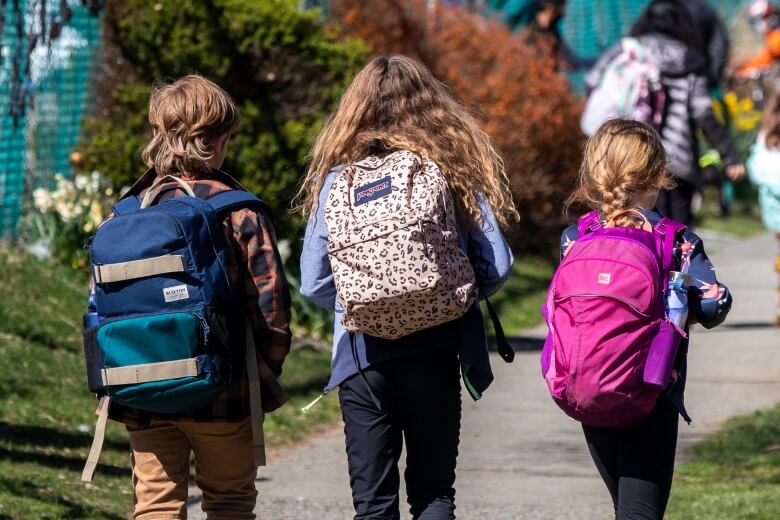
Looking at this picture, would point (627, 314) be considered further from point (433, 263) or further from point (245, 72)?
point (245, 72)

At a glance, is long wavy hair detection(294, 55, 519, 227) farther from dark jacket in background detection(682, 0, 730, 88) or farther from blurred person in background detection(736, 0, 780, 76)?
blurred person in background detection(736, 0, 780, 76)

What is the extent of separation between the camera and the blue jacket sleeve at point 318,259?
12.4 feet

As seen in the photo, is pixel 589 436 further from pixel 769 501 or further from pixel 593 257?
pixel 769 501

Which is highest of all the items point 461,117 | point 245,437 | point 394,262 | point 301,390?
point 461,117

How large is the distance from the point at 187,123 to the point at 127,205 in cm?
30

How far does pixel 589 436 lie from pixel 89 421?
10.4 feet

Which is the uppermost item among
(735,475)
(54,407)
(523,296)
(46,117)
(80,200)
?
(46,117)

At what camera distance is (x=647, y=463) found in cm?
385

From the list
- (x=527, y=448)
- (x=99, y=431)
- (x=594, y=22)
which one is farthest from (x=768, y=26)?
(x=99, y=431)

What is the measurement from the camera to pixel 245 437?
3.88 metres

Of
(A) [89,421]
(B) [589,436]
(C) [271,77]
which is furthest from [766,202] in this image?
(B) [589,436]

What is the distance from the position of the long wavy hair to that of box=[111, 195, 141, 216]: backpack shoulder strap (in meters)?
0.49

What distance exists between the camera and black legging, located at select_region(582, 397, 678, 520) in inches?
151

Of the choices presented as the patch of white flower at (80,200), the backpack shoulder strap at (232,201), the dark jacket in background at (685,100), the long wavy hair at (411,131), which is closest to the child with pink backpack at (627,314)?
the long wavy hair at (411,131)
